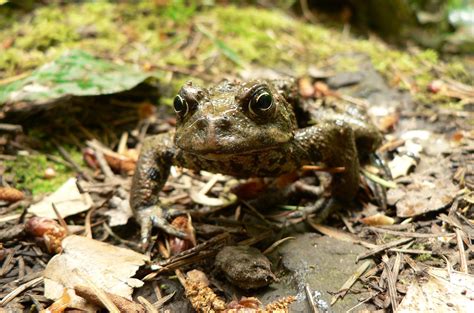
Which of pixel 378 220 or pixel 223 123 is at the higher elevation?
pixel 223 123

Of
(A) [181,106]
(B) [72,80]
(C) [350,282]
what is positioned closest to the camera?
(C) [350,282]

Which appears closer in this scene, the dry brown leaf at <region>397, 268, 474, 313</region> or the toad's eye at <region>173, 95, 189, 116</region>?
the dry brown leaf at <region>397, 268, 474, 313</region>

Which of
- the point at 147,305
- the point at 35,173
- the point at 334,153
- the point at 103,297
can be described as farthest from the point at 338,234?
the point at 35,173

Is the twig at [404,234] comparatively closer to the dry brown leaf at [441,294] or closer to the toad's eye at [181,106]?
the dry brown leaf at [441,294]

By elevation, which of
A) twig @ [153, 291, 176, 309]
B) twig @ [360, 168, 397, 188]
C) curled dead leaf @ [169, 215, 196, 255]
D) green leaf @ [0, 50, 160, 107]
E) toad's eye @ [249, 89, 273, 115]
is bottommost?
twig @ [153, 291, 176, 309]

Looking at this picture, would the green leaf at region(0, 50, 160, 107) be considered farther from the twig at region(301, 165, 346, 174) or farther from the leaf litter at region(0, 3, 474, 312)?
the twig at region(301, 165, 346, 174)

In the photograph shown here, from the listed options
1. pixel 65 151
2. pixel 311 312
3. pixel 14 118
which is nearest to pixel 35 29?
pixel 14 118

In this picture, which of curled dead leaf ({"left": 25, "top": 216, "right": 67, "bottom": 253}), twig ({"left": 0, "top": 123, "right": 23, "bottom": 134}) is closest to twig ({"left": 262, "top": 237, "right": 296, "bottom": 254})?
curled dead leaf ({"left": 25, "top": 216, "right": 67, "bottom": 253})

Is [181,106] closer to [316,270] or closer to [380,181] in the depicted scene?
[316,270]
